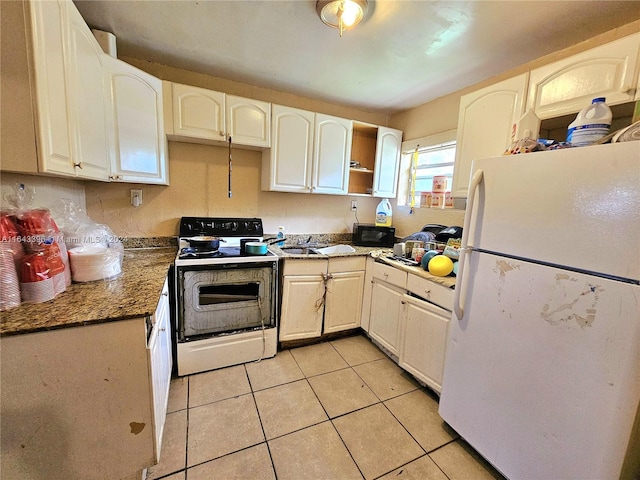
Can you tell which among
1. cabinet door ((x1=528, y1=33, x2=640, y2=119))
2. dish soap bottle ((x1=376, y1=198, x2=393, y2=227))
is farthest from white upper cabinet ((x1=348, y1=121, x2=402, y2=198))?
cabinet door ((x1=528, y1=33, x2=640, y2=119))

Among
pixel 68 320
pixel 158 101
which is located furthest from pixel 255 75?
pixel 68 320

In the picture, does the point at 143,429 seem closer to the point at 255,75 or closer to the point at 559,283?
the point at 559,283

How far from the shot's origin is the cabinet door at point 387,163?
8.88ft

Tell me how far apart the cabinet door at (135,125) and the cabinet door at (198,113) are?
0.37 feet

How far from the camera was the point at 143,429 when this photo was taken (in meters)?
1.08

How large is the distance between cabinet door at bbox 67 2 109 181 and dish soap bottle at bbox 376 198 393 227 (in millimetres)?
2338

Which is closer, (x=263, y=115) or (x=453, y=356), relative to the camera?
(x=453, y=356)

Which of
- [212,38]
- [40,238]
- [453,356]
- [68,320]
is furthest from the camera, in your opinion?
[212,38]

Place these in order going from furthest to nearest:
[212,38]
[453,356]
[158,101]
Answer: [158,101] → [212,38] → [453,356]

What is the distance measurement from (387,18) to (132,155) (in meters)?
1.79

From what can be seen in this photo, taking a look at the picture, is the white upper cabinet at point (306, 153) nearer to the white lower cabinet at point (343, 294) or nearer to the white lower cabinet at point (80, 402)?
the white lower cabinet at point (343, 294)

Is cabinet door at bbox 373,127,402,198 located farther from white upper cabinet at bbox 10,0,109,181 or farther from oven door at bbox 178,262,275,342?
white upper cabinet at bbox 10,0,109,181

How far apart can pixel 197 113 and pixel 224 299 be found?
1425 millimetres

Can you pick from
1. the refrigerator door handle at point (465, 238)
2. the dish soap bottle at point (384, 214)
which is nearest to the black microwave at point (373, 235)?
the dish soap bottle at point (384, 214)
